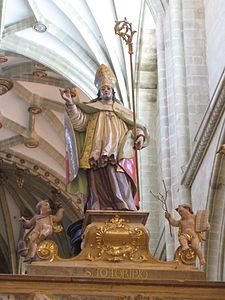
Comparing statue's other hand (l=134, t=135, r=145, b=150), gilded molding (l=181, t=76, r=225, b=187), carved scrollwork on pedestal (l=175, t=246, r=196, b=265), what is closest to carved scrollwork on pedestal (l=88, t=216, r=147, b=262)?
carved scrollwork on pedestal (l=175, t=246, r=196, b=265)

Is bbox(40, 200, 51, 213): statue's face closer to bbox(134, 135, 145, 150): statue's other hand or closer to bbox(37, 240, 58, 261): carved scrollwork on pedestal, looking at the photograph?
bbox(37, 240, 58, 261): carved scrollwork on pedestal

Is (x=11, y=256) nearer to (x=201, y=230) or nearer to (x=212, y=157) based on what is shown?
(x=212, y=157)

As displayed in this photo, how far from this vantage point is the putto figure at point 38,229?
7.15 metres

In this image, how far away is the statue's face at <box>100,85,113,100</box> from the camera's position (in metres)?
8.37

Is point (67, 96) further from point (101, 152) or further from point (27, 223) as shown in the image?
point (27, 223)

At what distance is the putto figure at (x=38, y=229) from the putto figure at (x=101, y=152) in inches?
19.9

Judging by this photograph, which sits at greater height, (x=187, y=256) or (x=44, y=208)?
(x=44, y=208)

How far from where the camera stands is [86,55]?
17203 millimetres

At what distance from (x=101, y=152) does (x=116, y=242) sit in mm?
911

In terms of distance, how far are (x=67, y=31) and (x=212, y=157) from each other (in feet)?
22.3

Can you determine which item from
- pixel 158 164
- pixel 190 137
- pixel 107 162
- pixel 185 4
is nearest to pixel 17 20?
pixel 158 164

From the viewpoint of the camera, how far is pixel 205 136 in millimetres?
11133

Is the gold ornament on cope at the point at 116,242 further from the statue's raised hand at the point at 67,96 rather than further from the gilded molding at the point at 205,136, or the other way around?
the gilded molding at the point at 205,136

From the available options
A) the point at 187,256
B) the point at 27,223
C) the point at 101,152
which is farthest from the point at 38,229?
the point at 187,256
